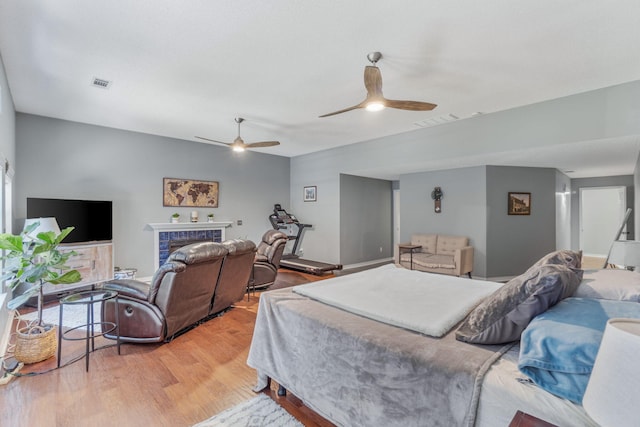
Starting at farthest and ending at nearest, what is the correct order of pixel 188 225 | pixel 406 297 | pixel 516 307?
1. pixel 188 225
2. pixel 406 297
3. pixel 516 307

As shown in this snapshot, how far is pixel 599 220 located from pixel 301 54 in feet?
36.5

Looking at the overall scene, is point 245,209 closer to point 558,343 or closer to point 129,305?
point 129,305

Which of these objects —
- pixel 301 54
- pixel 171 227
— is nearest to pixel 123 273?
pixel 171 227

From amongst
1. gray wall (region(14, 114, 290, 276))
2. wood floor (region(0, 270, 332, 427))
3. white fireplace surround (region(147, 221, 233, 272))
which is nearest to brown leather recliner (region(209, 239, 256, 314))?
wood floor (region(0, 270, 332, 427))

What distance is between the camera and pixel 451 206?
21.5ft

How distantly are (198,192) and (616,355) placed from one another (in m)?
6.93

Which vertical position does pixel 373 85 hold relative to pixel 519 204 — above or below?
above

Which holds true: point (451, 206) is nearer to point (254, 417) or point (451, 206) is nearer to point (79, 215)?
point (254, 417)

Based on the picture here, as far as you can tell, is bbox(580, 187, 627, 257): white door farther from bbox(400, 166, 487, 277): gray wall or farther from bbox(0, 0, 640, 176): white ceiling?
bbox(0, 0, 640, 176): white ceiling

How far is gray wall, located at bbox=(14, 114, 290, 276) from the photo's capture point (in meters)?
4.92

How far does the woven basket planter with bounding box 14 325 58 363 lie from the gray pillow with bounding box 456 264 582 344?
11.2 feet

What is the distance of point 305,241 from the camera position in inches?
320

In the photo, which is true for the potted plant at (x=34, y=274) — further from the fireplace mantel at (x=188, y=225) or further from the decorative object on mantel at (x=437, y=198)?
the decorative object on mantel at (x=437, y=198)

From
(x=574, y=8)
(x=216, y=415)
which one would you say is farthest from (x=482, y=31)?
(x=216, y=415)
